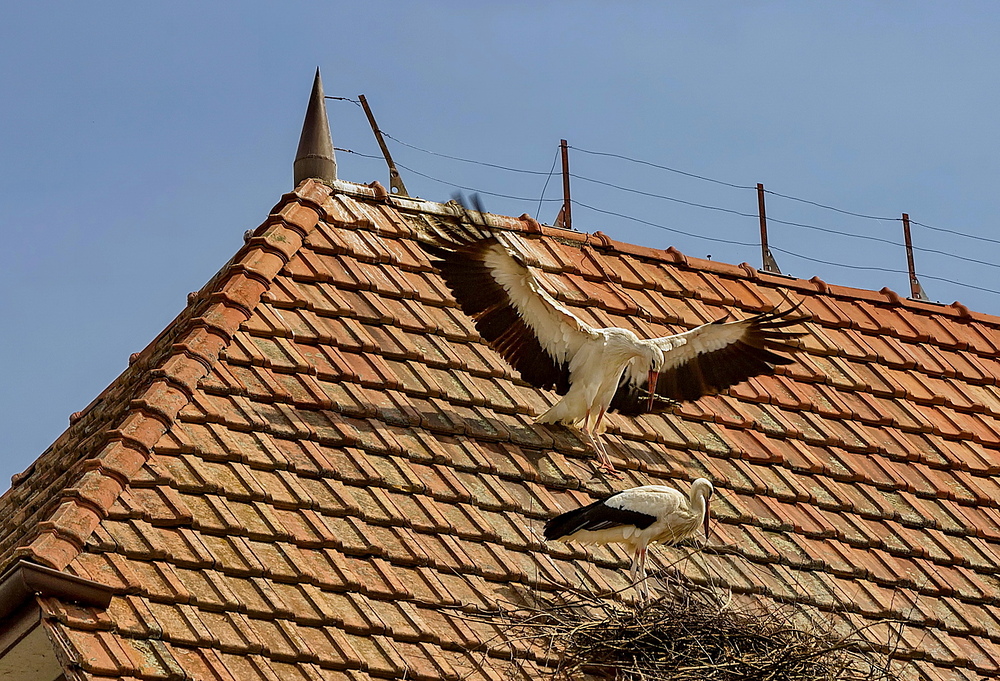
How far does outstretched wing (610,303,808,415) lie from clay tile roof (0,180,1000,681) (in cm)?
19

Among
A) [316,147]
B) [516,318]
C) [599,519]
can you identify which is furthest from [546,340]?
[316,147]

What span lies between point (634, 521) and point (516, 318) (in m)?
1.88

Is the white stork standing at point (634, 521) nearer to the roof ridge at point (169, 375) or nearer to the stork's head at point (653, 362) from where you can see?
the stork's head at point (653, 362)

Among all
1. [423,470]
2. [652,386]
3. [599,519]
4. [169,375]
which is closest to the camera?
[599,519]

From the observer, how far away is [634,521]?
8.50 m

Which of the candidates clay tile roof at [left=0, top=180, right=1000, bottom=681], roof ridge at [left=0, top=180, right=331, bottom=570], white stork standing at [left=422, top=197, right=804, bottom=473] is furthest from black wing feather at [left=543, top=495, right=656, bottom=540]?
roof ridge at [left=0, top=180, right=331, bottom=570]

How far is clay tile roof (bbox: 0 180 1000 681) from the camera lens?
7.71m

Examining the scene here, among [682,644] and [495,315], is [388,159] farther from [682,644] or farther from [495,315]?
[682,644]

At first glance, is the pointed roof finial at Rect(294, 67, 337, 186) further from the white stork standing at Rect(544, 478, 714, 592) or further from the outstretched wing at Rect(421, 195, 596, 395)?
the white stork standing at Rect(544, 478, 714, 592)

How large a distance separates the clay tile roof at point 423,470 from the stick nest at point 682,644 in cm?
38

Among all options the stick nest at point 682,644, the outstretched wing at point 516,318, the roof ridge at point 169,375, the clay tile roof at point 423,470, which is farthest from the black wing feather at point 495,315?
the stick nest at point 682,644

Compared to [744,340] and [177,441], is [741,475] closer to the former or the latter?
[744,340]

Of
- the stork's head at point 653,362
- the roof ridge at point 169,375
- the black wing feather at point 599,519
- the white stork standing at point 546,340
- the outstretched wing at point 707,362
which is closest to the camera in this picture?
the roof ridge at point 169,375

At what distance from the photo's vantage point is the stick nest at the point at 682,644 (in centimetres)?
739
